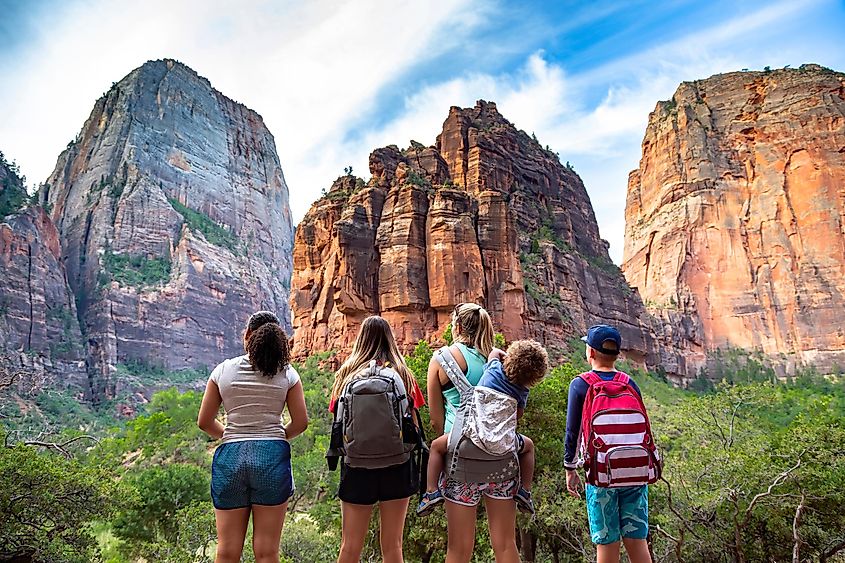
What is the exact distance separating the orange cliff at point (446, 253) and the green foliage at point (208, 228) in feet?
211

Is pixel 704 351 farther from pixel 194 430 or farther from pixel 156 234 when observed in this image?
pixel 156 234

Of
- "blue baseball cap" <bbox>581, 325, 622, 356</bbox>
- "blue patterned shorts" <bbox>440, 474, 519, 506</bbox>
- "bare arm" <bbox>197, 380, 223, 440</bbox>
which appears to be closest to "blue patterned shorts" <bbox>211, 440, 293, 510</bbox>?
"bare arm" <bbox>197, 380, 223, 440</bbox>

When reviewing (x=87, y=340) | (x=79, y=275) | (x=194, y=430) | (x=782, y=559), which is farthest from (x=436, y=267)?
(x=79, y=275)

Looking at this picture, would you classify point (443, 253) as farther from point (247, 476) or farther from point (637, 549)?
point (247, 476)

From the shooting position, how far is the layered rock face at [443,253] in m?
35.2

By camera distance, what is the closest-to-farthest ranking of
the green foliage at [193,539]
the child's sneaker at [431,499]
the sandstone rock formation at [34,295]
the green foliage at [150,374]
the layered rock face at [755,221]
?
the child's sneaker at [431,499]
the green foliage at [193,539]
the layered rock face at [755,221]
the sandstone rock formation at [34,295]
the green foliage at [150,374]

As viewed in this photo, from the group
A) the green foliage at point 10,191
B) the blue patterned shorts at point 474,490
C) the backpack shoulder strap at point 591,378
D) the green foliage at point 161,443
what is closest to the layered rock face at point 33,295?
the green foliage at point 10,191

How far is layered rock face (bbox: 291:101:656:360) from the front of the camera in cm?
3519

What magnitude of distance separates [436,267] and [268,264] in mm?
94832

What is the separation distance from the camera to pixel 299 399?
13.2 feet

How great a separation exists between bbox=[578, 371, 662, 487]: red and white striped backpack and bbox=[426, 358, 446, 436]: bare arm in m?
1.05

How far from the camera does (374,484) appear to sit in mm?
3803

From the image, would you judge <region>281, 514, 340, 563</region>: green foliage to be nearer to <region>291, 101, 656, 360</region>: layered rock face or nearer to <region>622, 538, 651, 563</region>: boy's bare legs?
<region>622, 538, 651, 563</region>: boy's bare legs

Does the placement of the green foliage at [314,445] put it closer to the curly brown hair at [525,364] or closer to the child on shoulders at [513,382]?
the child on shoulders at [513,382]
